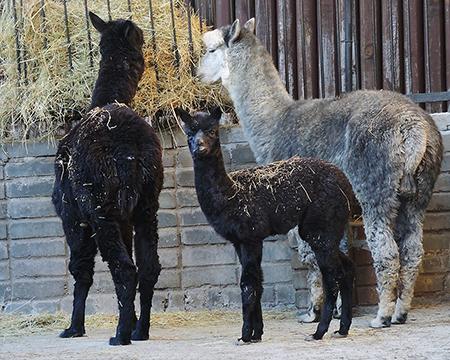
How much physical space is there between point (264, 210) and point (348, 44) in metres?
3.09

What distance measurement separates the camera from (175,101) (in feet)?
29.6

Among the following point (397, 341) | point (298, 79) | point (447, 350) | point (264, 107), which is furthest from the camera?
point (298, 79)

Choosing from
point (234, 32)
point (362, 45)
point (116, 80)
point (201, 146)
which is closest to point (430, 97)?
point (362, 45)

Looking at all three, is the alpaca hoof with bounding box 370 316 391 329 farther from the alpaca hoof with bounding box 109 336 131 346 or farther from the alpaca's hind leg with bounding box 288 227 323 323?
the alpaca hoof with bounding box 109 336 131 346

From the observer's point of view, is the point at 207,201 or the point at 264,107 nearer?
the point at 207,201

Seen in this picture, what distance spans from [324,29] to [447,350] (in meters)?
4.07

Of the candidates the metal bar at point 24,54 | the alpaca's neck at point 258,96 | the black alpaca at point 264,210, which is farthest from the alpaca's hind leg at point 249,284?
the metal bar at point 24,54

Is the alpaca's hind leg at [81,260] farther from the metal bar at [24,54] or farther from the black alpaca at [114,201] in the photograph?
the metal bar at [24,54]

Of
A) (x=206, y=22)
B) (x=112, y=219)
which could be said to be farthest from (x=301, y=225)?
(x=206, y=22)

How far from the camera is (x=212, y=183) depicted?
21.7 feet

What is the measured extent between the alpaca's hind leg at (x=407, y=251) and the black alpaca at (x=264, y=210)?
45.5 inches

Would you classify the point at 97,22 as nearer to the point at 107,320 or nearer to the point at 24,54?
the point at 24,54

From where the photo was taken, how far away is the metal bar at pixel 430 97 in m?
9.00

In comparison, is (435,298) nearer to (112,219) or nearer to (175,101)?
(175,101)
